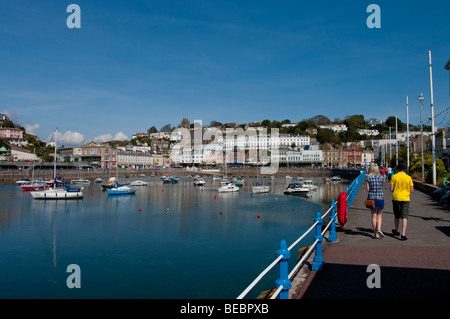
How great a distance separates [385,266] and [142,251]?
17.5 meters

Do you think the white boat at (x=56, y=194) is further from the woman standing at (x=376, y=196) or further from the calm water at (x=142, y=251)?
the woman standing at (x=376, y=196)

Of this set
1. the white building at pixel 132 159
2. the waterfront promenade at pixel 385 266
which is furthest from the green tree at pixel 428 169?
the white building at pixel 132 159

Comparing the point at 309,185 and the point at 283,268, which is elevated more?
the point at 283,268

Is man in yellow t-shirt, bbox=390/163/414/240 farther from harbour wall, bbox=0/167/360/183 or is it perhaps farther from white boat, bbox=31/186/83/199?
harbour wall, bbox=0/167/360/183

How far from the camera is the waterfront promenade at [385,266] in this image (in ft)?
23.3

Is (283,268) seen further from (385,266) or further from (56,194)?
Answer: (56,194)

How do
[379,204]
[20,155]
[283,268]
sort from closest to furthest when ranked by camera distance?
[283,268] < [379,204] < [20,155]

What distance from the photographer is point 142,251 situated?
23266 millimetres

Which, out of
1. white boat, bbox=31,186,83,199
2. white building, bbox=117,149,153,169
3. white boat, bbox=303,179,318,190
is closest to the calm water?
white boat, bbox=31,186,83,199

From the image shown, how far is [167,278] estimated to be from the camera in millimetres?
17641

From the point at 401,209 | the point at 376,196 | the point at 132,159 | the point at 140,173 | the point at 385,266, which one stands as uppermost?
the point at 132,159

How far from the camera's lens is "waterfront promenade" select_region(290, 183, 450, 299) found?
23.3 ft

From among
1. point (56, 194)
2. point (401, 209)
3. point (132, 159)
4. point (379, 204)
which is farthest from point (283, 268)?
point (132, 159)
